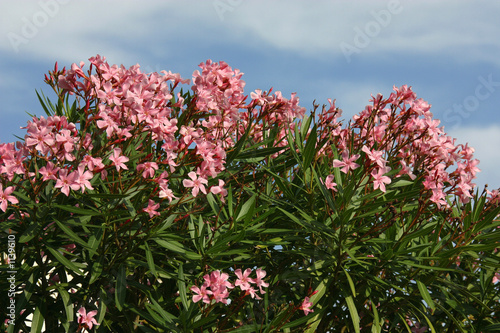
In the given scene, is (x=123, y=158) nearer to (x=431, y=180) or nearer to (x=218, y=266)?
(x=218, y=266)

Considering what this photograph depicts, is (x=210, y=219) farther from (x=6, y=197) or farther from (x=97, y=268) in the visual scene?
(x=6, y=197)

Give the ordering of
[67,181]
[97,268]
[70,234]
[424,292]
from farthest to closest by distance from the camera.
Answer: [424,292]
[97,268]
[70,234]
[67,181]

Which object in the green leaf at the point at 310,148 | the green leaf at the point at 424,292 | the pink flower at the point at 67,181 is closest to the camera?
the pink flower at the point at 67,181

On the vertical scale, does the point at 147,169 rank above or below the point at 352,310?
above

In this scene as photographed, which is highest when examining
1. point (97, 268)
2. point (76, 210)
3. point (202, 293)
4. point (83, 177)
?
point (83, 177)

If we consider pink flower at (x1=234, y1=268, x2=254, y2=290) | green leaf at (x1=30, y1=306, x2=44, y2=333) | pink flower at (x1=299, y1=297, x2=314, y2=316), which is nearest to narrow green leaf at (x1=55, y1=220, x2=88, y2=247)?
green leaf at (x1=30, y1=306, x2=44, y2=333)

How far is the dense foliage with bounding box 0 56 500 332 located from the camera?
2223mm

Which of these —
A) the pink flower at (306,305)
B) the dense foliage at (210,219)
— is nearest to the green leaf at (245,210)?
the dense foliage at (210,219)

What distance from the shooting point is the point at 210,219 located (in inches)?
106

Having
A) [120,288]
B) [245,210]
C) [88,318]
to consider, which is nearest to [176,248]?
[120,288]

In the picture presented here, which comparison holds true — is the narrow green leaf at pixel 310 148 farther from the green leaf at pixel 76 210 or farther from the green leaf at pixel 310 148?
the green leaf at pixel 76 210

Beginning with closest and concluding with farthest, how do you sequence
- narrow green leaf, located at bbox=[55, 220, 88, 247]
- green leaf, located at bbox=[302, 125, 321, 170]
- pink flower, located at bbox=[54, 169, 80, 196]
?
pink flower, located at bbox=[54, 169, 80, 196] < narrow green leaf, located at bbox=[55, 220, 88, 247] < green leaf, located at bbox=[302, 125, 321, 170]

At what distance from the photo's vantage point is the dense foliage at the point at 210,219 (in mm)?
2223

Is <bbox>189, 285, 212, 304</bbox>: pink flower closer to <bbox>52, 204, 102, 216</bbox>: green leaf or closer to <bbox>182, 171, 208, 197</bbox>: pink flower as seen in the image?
<bbox>182, 171, 208, 197</bbox>: pink flower
